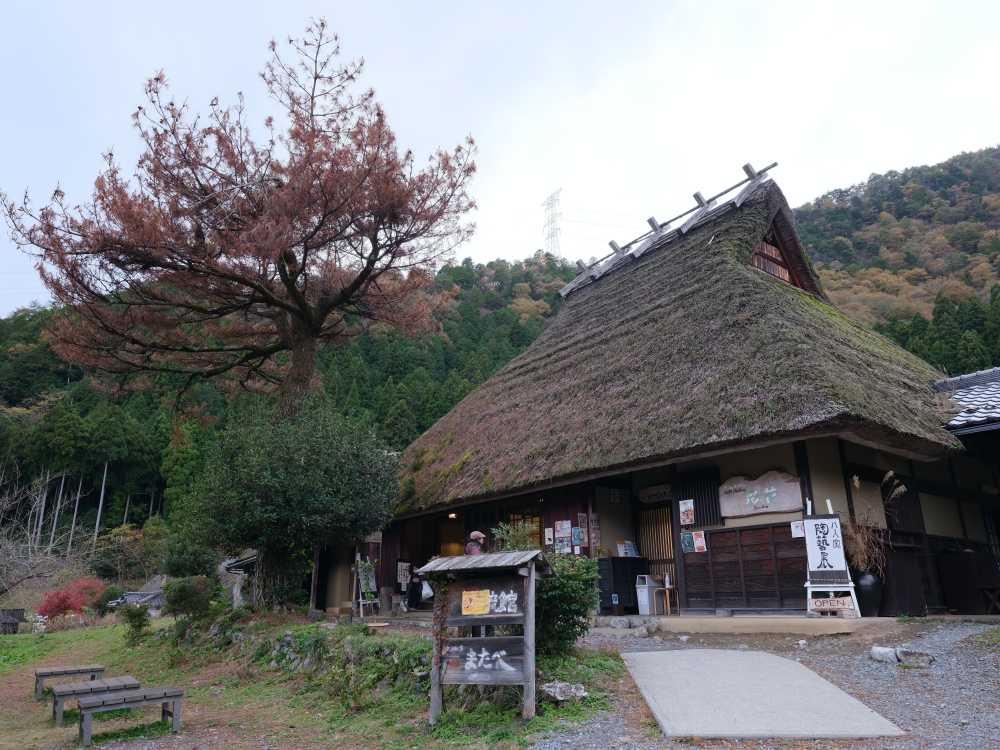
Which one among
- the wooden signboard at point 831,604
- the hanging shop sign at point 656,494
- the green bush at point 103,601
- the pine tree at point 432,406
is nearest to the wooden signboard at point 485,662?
the wooden signboard at point 831,604

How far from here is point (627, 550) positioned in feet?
36.6

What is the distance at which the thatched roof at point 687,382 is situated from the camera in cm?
841

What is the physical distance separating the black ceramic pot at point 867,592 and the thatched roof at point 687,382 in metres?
1.81

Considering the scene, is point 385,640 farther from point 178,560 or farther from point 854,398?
point 178,560

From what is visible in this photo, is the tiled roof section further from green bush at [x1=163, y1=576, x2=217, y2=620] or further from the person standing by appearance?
green bush at [x1=163, y1=576, x2=217, y2=620]

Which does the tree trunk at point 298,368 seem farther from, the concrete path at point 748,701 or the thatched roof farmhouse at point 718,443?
the concrete path at point 748,701

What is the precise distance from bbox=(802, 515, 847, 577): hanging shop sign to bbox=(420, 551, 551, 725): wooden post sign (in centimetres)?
466

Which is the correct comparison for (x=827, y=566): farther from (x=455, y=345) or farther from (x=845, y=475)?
(x=455, y=345)

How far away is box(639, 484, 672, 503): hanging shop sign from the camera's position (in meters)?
11.0

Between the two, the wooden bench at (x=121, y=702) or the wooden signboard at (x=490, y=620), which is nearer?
the wooden signboard at (x=490, y=620)

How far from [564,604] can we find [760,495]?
15.6 feet

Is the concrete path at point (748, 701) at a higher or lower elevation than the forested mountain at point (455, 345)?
lower

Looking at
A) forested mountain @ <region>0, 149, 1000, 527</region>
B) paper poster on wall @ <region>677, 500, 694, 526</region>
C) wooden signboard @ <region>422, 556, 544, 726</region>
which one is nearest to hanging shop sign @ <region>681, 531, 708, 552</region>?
paper poster on wall @ <region>677, 500, 694, 526</region>

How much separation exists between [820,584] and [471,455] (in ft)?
22.4
